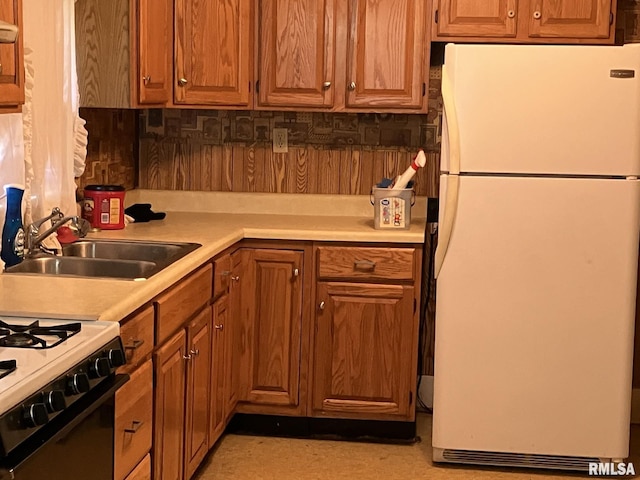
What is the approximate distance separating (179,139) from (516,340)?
1.81 metres

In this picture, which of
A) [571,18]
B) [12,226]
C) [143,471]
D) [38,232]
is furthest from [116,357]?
[571,18]

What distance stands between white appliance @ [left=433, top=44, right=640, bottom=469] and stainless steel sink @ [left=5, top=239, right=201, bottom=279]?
1.00 meters

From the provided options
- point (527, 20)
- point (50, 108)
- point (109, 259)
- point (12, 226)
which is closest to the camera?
point (12, 226)

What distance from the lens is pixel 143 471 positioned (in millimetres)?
2586

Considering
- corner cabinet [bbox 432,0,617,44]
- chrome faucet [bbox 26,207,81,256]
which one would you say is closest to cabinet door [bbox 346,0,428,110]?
corner cabinet [bbox 432,0,617,44]

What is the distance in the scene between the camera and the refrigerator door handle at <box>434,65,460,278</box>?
135 inches

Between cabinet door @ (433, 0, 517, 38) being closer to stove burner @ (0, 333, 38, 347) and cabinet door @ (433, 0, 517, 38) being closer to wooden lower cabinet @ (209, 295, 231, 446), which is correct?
wooden lower cabinet @ (209, 295, 231, 446)

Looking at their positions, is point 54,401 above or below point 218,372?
above

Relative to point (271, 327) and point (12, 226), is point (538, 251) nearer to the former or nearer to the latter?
point (271, 327)

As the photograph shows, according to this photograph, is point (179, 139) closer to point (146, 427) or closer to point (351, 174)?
point (351, 174)

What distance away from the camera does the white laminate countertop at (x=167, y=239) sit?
2.29 meters

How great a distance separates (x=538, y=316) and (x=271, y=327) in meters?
1.04

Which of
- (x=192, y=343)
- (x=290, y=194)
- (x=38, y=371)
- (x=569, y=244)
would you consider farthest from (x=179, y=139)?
(x=38, y=371)

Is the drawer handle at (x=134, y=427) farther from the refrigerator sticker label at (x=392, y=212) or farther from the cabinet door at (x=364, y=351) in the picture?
the refrigerator sticker label at (x=392, y=212)
